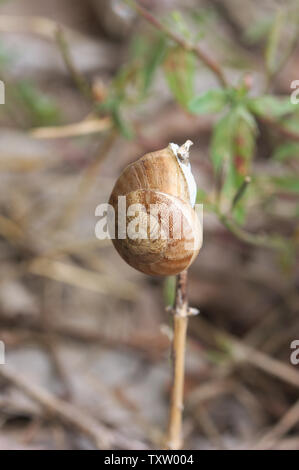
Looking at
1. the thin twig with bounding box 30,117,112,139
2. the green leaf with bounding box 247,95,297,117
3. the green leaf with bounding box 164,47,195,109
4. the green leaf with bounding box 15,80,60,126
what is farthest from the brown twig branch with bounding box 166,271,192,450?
the green leaf with bounding box 15,80,60,126

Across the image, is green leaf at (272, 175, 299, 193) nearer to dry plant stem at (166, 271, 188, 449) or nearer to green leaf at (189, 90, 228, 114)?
green leaf at (189, 90, 228, 114)

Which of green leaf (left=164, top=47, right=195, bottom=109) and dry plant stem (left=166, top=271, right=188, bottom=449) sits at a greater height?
green leaf (left=164, top=47, right=195, bottom=109)

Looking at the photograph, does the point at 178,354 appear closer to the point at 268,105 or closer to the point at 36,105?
the point at 268,105

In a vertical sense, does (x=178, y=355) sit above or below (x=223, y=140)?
below

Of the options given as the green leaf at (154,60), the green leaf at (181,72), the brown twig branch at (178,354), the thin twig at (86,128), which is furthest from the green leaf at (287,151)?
the brown twig branch at (178,354)

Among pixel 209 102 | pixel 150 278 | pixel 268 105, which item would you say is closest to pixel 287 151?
pixel 268 105

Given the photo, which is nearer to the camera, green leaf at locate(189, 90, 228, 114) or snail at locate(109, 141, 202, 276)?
snail at locate(109, 141, 202, 276)

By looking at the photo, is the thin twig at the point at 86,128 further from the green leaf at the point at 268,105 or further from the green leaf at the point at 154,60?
the green leaf at the point at 268,105

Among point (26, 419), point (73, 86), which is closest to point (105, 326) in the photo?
A: point (26, 419)

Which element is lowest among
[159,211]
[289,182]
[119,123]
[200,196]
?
[159,211]
